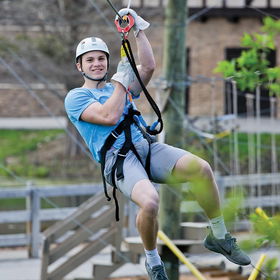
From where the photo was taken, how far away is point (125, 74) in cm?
455

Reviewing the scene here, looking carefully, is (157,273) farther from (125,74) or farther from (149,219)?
(125,74)

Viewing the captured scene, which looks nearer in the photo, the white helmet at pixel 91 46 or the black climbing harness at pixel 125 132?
the black climbing harness at pixel 125 132

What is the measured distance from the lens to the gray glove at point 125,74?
177 inches

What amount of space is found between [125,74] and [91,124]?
0.42m

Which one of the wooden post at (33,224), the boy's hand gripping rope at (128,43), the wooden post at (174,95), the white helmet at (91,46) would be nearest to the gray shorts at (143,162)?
the boy's hand gripping rope at (128,43)

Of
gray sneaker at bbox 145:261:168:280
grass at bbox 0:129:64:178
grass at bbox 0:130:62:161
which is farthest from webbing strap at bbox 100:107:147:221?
grass at bbox 0:130:62:161

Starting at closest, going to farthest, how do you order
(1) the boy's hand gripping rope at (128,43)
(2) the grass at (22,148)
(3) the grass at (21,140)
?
1. (1) the boy's hand gripping rope at (128,43)
2. (2) the grass at (22,148)
3. (3) the grass at (21,140)

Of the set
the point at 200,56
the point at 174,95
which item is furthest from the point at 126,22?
the point at 200,56

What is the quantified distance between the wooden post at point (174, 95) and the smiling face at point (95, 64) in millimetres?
4316

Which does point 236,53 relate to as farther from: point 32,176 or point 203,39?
point 32,176

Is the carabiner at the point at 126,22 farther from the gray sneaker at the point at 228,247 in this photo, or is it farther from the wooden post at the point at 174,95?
the wooden post at the point at 174,95

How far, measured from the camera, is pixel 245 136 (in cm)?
2505

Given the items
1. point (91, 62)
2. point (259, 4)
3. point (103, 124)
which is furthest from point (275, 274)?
point (259, 4)

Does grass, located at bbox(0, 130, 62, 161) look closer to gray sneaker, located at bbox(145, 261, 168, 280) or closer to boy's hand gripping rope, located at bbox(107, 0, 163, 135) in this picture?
boy's hand gripping rope, located at bbox(107, 0, 163, 135)
